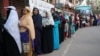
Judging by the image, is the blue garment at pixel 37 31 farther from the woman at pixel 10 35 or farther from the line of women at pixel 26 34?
the woman at pixel 10 35

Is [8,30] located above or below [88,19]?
above

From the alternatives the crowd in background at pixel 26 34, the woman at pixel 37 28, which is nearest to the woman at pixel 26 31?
the crowd in background at pixel 26 34

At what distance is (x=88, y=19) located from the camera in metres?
43.5

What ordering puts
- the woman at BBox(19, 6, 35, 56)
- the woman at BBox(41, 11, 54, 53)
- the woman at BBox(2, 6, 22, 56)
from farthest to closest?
the woman at BBox(41, 11, 54, 53), the woman at BBox(19, 6, 35, 56), the woman at BBox(2, 6, 22, 56)

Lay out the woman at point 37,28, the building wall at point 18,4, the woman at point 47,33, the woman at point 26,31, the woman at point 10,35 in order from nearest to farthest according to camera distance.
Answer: the woman at point 10,35
the woman at point 26,31
the woman at point 37,28
the building wall at point 18,4
the woman at point 47,33

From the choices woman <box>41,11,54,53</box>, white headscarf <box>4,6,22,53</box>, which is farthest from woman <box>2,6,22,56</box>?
woman <box>41,11,54,53</box>

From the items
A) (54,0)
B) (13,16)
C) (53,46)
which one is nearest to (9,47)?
(13,16)

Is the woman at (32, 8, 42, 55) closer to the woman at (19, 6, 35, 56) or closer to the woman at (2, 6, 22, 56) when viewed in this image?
the woman at (19, 6, 35, 56)

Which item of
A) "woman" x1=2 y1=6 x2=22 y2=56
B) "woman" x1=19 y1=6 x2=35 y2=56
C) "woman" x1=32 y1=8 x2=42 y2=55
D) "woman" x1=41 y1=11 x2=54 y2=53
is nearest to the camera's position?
"woman" x1=2 y1=6 x2=22 y2=56

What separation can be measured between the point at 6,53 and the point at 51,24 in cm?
465

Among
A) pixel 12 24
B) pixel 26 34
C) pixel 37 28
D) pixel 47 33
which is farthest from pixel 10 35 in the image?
pixel 47 33

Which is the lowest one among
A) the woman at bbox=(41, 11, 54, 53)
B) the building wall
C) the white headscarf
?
the woman at bbox=(41, 11, 54, 53)

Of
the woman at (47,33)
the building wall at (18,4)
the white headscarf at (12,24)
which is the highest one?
the building wall at (18,4)

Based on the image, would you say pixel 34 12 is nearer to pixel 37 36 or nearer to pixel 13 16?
pixel 37 36
